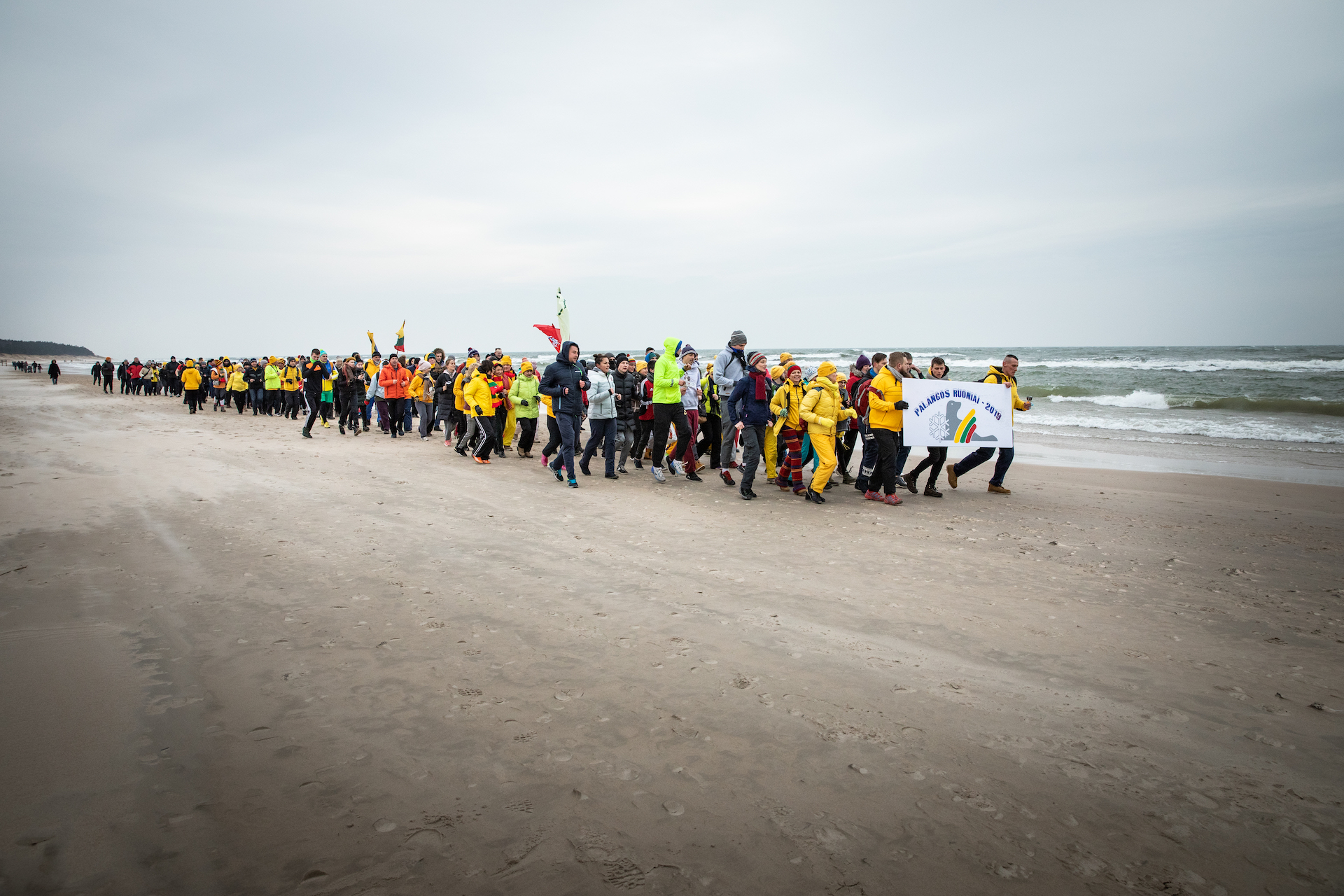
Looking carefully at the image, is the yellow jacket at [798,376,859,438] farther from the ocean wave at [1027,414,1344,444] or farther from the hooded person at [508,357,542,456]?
the ocean wave at [1027,414,1344,444]

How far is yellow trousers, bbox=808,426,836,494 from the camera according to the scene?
8.78m

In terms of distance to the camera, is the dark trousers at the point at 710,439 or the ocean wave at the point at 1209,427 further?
the ocean wave at the point at 1209,427

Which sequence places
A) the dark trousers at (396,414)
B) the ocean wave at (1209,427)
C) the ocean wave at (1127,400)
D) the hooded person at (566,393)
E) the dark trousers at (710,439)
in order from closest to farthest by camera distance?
the hooded person at (566,393) → the dark trousers at (710,439) → the dark trousers at (396,414) → the ocean wave at (1209,427) → the ocean wave at (1127,400)

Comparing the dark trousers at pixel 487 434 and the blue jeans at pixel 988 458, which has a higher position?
the dark trousers at pixel 487 434

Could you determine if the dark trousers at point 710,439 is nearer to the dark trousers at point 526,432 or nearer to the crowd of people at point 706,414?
the crowd of people at point 706,414

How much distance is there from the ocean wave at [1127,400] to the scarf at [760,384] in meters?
23.0

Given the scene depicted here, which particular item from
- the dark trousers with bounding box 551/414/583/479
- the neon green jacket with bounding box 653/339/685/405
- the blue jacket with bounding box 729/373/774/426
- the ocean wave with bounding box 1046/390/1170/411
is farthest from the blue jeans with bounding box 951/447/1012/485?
the ocean wave with bounding box 1046/390/1170/411

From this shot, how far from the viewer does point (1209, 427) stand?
19.1 m

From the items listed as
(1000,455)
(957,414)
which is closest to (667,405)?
(957,414)

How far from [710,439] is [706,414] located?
470 millimetres

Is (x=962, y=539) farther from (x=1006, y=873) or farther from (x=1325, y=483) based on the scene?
(x=1325, y=483)

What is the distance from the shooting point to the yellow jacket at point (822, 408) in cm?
877

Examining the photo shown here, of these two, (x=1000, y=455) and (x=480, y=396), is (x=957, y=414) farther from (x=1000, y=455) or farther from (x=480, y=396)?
(x=480, y=396)

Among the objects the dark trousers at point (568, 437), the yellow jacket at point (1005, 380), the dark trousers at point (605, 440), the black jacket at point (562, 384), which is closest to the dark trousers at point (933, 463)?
the yellow jacket at point (1005, 380)
